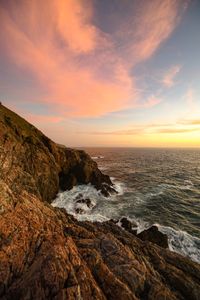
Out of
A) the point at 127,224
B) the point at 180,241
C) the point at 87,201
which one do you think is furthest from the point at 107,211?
the point at 180,241

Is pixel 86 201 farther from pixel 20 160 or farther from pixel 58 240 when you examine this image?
pixel 58 240

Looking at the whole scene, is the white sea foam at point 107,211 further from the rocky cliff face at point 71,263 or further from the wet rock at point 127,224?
the rocky cliff face at point 71,263

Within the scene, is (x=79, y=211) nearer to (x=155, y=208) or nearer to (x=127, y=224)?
(x=127, y=224)

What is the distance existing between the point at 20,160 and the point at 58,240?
15.9 metres

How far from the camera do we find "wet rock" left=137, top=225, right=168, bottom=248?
70.3 feet

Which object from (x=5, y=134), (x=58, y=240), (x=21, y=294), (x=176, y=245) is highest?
(x=5, y=134)

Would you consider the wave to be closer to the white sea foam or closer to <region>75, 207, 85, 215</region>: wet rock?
the white sea foam

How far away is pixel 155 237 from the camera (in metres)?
22.0

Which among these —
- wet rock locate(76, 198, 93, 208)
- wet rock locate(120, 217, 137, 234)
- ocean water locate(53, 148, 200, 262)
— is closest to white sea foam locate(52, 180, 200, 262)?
ocean water locate(53, 148, 200, 262)

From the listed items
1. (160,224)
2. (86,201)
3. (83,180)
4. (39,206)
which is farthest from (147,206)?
(39,206)

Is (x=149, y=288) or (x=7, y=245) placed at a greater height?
(x=7, y=245)

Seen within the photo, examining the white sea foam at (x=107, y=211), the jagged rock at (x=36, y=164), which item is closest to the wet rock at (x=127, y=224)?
the white sea foam at (x=107, y=211)

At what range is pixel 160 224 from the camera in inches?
1049

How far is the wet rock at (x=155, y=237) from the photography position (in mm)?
21427
